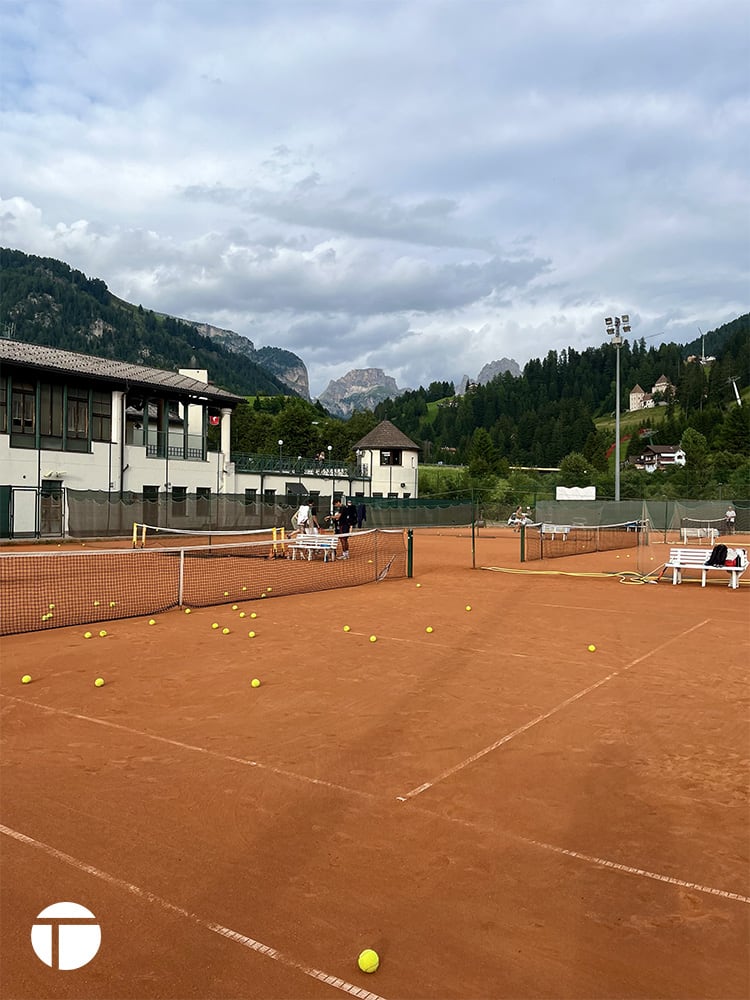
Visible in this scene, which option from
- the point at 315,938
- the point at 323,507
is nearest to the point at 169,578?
the point at 315,938

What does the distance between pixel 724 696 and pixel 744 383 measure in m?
161

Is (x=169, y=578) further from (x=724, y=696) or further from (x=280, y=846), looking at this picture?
(x=280, y=846)

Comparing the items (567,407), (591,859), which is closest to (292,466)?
(591,859)

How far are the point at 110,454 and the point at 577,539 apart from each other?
883 inches

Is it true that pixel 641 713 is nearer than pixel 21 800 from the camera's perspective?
No

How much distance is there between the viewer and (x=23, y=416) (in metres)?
34.6

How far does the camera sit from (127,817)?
472 cm

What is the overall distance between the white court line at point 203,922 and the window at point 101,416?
35.4m

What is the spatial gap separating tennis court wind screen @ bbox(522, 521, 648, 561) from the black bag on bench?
9.15 m

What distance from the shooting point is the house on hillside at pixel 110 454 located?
32.8 m

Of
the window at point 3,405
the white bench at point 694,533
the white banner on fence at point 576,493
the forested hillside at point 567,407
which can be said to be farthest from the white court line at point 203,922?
the forested hillside at point 567,407

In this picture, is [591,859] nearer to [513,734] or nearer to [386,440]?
[513,734]

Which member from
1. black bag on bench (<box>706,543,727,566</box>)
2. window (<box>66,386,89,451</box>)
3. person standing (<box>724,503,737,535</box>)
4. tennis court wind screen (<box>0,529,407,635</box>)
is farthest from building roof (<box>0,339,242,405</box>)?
black bag on bench (<box>706,543,727,566</box>)

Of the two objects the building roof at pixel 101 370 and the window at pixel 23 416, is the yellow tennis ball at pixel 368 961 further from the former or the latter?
the building roof at pixel 101 370
